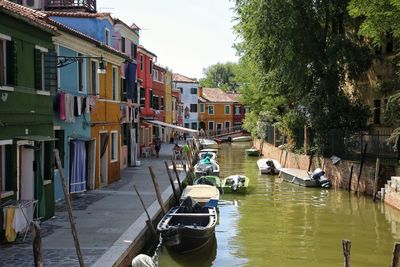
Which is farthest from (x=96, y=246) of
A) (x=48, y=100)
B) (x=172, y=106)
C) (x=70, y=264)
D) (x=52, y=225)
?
(x=172, y=106)

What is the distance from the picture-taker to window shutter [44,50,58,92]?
15.1 metres

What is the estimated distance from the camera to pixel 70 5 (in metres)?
24.9

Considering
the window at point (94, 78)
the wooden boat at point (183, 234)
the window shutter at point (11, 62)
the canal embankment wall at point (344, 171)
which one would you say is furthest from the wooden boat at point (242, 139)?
the window shutter at point (11, 62)

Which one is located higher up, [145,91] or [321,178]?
[145,91]

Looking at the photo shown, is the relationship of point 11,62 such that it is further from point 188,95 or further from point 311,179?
point 188,95

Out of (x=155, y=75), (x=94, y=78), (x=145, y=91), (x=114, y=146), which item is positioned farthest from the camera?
(x=155, y=75)

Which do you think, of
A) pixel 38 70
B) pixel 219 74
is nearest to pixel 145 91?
pixel 38 70

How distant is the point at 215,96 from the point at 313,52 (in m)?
56.5

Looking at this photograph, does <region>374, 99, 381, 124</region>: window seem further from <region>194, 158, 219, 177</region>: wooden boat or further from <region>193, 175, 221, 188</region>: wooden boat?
<region>193, 175, 221, 188</region>: wooden boat

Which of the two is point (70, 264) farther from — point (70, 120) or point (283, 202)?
point (283, 202)

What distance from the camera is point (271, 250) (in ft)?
50.4

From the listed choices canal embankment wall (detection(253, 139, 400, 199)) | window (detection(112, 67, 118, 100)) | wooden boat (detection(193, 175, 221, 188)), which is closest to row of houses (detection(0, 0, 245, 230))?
window (detection(112, 67, 118, 100))

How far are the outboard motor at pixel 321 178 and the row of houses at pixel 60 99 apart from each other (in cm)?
1053

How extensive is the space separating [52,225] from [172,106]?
44752 millimetres
